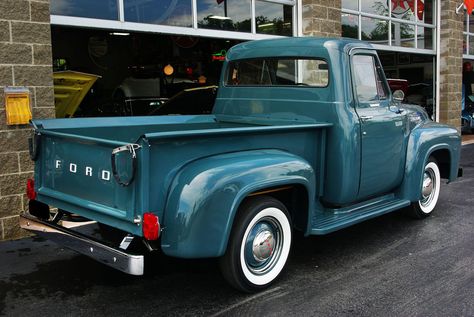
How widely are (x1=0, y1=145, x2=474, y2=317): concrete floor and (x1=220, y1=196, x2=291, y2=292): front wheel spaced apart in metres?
0.14

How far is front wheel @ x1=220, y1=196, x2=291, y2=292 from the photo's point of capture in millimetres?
3646

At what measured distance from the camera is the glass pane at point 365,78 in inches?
190

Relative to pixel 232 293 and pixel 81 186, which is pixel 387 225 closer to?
pixel 232 293

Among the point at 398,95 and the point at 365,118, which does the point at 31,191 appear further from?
the point at 398,95

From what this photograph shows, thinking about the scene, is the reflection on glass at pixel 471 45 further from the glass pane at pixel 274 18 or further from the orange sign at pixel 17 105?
the orange sign at pixel 17 105

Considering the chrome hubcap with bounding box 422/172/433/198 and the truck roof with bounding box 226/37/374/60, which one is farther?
the chrome hubcap with bounding box 422/172/433/198

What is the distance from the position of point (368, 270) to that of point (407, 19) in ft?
29.1

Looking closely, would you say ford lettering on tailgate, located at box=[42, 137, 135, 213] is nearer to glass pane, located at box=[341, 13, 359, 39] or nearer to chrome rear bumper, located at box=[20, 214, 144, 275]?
chrome rear bumper, located at box=[20, 214, 144, 275]

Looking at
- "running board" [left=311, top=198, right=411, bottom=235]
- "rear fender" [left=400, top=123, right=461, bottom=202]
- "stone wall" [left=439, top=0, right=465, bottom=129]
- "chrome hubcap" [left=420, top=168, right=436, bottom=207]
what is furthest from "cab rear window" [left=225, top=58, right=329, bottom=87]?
"stone wall" [left=439, top=0, right=465, bottom=129]

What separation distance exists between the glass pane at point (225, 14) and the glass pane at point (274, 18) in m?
0.24

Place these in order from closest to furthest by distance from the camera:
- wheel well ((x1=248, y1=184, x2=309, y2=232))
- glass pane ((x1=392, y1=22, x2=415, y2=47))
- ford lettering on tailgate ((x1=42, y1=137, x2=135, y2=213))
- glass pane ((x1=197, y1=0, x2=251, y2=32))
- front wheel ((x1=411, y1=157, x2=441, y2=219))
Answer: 1. ford lettering on tailgate ((x1=42, y1=137, x2=135, y2=213))
2. wheel well ((x1=248, y1=184, x2=309, y2=232))
3. front wheel ((x1=411, y1=157, x2=441, y2=219))
4. glass pane ((x1=197, y1=0, x2=251, y2=32))
5. glass pane ((x1=392, y1=22, x2=415, y2=47))

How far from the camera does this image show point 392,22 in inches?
443

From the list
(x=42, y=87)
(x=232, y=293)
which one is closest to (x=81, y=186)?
(x=232, y=293)

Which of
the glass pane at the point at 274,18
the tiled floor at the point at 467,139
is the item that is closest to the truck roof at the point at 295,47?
the glass pane at the point at 274,18
